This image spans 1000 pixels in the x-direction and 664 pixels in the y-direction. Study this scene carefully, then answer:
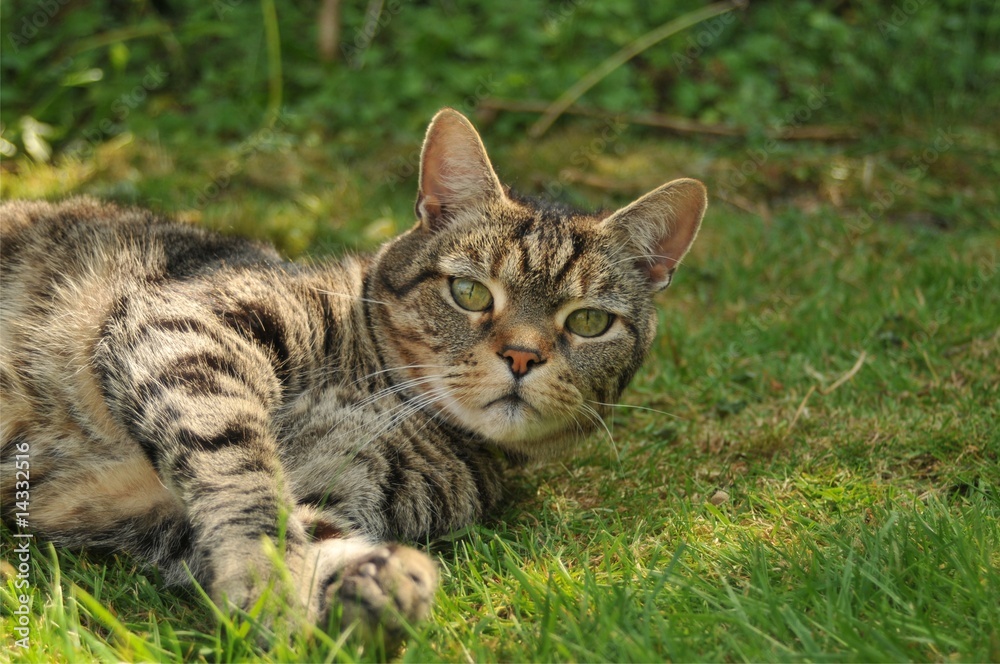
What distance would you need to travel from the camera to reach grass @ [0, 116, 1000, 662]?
6.24 feet

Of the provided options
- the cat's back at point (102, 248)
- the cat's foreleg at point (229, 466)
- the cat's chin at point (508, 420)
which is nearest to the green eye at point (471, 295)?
the cat's chin at point (508, 420)

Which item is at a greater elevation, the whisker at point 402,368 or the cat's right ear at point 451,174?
the cat's right ear at point 451,174

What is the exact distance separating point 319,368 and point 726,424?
59.1 inches

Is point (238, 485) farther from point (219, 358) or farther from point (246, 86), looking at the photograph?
point (246, 86)

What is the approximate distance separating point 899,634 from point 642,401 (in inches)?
67.1

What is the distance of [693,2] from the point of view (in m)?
6.27

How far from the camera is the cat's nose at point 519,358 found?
→ 2.50 metres

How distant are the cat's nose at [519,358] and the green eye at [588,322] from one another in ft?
0.78

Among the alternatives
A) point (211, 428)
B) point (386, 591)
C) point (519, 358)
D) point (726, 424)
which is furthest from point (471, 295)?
point (726, 424)

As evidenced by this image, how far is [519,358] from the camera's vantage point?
8.21ft

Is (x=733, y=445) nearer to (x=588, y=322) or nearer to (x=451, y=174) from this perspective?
(x=588, y=322)

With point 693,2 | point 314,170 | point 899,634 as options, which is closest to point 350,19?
point 314,170

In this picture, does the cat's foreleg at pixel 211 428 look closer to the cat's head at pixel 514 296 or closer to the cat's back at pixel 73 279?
the cat's back at pixel 73 279

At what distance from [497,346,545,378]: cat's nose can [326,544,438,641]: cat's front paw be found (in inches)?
26.4
